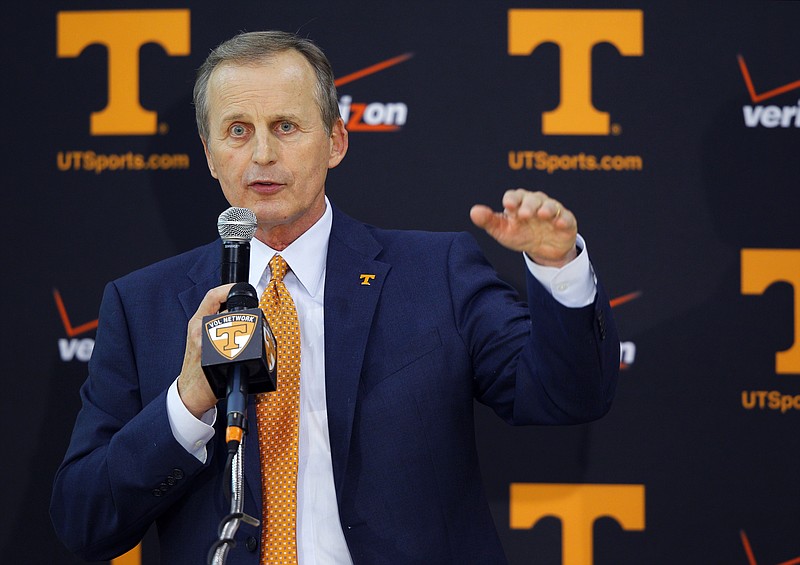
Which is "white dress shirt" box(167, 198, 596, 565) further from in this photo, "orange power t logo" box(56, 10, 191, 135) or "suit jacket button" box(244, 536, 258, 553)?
"orange power t logo" box(56, 10, 191, 135)

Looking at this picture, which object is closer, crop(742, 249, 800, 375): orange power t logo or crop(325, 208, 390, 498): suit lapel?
crop(325, 208, 390, 498): suit lapel

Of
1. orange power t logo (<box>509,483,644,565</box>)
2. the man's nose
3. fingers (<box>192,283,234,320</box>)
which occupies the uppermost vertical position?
the man's nose

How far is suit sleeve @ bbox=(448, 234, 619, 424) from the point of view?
1.93m

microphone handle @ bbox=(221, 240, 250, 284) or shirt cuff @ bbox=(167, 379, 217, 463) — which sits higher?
microphone handle @ bbox=(221, 240, 250, 284)

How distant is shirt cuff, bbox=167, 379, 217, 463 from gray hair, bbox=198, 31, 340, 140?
29.7 inches

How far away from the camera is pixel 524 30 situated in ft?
10.8

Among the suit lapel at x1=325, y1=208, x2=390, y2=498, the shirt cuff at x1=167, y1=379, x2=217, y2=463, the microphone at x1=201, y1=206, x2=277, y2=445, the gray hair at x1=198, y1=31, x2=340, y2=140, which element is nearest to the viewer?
the microphone at x1=201, y1=206, x2=277, y2=445

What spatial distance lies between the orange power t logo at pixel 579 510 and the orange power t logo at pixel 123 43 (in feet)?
5.87

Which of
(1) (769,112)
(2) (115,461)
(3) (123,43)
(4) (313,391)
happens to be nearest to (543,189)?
(1) (769,112)

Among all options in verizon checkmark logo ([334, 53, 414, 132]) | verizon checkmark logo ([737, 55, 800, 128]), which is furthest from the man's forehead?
verizon checkmark logo ([737, 55, 800, 128])

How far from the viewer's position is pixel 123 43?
11.1 ft

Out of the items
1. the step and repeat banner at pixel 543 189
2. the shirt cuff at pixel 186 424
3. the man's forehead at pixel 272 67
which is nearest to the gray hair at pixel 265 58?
the man's forehead at pixel 272 67

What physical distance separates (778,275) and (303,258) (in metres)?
1.67

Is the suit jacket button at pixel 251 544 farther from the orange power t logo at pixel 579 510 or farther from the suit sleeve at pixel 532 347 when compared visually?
the orange power t logo at pixel 579 510
